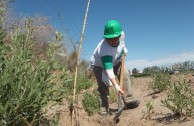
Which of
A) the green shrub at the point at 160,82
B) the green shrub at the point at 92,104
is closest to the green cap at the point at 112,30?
the green shrub at the point at 92,104

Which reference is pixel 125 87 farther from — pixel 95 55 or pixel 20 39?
pixel 20 39

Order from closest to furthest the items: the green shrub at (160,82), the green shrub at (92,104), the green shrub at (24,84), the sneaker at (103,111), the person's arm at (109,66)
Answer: the green shrub at (24,84)
the person's arm at (109,66)
the sneaker at (103,111)
the green shrub at (92,104)
the green shrub at (160,82)

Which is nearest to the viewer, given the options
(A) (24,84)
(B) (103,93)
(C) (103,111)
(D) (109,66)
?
(A) (24,84)

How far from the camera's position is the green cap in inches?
202

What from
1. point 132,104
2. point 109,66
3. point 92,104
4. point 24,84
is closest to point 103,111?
point 92,104

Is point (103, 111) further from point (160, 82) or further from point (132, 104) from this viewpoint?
point (160, 82)

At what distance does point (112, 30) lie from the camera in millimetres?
5125

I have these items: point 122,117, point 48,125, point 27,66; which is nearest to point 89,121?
point 122,117

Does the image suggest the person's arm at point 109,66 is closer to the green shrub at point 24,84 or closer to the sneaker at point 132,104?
the sneaker at point 132,104

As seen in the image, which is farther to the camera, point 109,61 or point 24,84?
point 109,61

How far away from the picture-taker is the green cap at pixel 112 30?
5.12 metres

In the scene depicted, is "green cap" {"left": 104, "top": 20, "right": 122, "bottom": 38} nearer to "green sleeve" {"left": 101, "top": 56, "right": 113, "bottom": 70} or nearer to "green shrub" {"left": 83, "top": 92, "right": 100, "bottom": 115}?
"green sleeve" {"left": 101, "top": 56, "right": 113, "bottom": 70}

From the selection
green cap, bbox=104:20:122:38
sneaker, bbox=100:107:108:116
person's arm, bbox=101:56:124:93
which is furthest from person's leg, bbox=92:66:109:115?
green cap, bbox=104:20:122:38

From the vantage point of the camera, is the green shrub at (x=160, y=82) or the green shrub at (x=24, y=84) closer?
the green shrub at (x=24, y=84)
